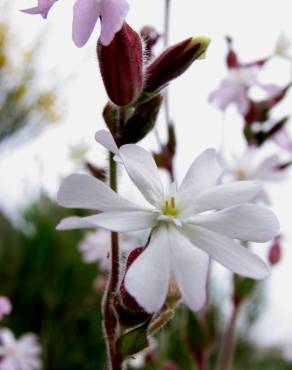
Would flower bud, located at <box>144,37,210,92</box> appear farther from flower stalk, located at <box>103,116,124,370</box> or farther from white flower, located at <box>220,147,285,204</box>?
white flower, located at <box>220,147,285,204</box>

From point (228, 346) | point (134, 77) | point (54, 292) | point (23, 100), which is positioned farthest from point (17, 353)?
point (23, 100)

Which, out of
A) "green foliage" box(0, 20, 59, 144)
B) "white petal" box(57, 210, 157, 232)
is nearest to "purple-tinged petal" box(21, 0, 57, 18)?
"white petal" box(57, 210, 157, 232)

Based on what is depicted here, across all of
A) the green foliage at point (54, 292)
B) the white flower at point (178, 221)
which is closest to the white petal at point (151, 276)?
the white flower at point (178, 221)

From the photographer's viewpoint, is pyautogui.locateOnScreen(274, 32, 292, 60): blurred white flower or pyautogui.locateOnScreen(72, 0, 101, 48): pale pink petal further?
pyautogui.locateOnScreen(274, 32, 292, 60): blurred white flower

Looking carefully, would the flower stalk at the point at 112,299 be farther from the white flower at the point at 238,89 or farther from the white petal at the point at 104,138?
the white flower at the point at 238,89

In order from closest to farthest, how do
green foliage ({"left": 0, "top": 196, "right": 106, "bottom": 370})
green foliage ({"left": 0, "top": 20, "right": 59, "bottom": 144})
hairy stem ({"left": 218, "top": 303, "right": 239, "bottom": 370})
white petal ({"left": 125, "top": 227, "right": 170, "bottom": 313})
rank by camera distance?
white petal ({"left": 125, "top": 227, "right": 170, "bottom": 313}) → hairy stem ({"left": 218, "top": 303, "right": 239, "bottom": 370}) → green foliage ({"left": 0, "top": 196, "right": 106, "bottom": 370}) → green foliage ({"left": 0, "top": 20, "right": 59, "bottom": 144})

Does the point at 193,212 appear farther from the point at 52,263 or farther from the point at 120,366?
the point at 52,263

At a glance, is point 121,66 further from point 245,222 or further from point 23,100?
point 23,100

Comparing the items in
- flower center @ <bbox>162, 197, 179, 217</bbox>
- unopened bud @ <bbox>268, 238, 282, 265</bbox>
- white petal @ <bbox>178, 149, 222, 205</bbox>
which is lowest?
unopened bud @ <bbox>268, 238, 282, 265</bbox>
